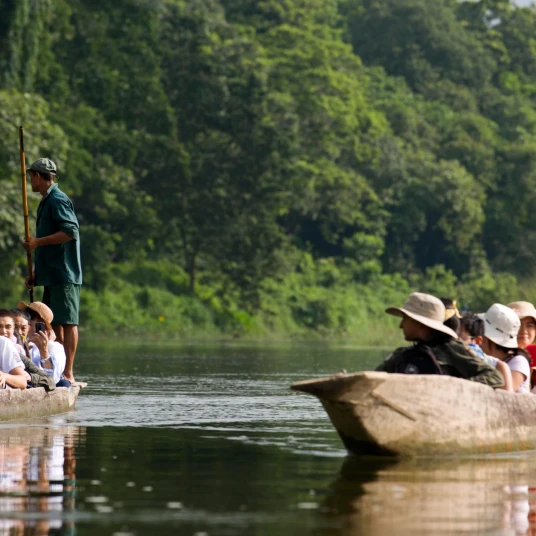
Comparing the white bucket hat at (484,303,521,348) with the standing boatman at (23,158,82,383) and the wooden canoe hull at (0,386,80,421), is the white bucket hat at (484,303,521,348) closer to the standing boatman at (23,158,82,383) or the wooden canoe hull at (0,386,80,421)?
the wooden canoe hull at (0,386,80,421)

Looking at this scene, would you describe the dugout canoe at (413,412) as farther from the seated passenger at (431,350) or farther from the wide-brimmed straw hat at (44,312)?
the wide-brimmed straw hat at (44,312)

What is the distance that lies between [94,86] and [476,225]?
2082 centimetres

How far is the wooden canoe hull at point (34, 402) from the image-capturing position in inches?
496

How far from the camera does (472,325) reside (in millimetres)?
13539

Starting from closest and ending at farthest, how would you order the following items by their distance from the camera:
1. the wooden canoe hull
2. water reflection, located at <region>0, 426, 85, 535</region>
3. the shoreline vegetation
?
1. water reflection, located at <region>0, 426, 85, 535</region>
2. the wooden canoe hull
3. the shoreline vegetation

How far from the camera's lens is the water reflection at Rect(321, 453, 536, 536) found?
24.4ft

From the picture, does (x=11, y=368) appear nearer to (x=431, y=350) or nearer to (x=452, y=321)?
(x=452, y=321)

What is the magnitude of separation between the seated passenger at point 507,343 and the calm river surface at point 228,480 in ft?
3.58

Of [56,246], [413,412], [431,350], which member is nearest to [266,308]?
[56,246]

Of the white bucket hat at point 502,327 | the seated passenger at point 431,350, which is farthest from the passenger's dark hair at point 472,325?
the seated passenger at point 431,350

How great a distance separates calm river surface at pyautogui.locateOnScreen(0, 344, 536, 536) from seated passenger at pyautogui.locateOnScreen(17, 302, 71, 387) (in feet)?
1.50

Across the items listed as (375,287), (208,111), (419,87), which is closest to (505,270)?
(375,287)

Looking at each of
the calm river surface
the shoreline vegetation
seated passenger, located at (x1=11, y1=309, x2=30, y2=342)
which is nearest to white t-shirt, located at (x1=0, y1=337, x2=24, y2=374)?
the calm river surface

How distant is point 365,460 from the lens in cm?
1020
